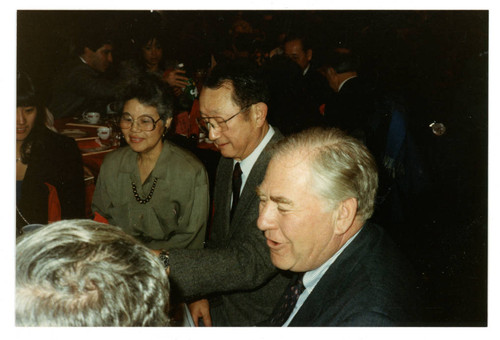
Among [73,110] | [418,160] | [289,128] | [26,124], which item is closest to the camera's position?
[26,124]

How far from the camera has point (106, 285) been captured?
0.79 meters

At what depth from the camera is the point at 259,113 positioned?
1822 millimetres

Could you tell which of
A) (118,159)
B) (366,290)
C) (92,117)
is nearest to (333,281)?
Answer: (366,290)

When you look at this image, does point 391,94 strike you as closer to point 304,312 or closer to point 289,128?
point 289,128

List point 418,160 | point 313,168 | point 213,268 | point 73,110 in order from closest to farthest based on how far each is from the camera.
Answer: point 313,168 < point 213,268 < point 73,110 < point 418,160

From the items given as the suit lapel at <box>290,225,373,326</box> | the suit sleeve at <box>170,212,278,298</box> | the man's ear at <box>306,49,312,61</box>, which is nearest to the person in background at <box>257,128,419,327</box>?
the suit lapel at <box>290,225,373,326</box>

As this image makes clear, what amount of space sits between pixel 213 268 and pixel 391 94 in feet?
3.72

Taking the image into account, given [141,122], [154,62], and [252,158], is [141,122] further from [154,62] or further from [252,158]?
[252,158]

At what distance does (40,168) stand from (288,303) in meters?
1.14

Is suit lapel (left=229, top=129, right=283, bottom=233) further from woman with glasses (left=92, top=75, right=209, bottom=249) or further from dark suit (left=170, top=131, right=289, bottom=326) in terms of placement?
woman with glasses (left=92, top=75, right=209, bottom=249)

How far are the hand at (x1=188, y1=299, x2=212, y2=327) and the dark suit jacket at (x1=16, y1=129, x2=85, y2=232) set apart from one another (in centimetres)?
65

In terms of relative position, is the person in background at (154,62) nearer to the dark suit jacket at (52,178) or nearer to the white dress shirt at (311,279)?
the dark suit jacket at (52,178)

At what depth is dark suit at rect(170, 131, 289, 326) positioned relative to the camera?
56.7 inches
